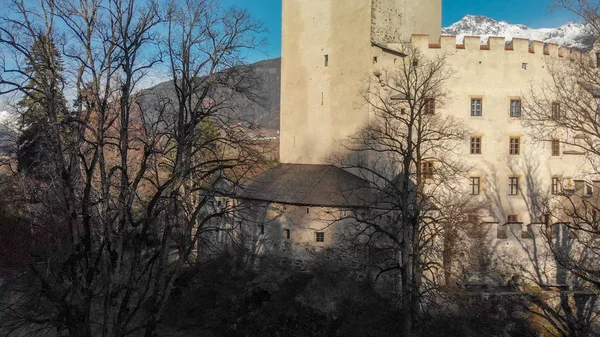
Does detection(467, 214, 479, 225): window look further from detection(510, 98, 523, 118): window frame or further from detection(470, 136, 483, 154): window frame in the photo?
detection(510, 98, 523, 118): window frame

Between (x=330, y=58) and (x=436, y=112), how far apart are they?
5.50 meters

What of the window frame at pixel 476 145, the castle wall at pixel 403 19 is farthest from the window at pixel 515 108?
the castle wall at pixel 403 19

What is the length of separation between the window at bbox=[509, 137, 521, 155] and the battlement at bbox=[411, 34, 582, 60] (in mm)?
3984

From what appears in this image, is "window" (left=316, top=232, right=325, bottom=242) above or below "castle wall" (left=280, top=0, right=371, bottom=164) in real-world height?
below

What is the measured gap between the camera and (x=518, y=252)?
19578 millimetres

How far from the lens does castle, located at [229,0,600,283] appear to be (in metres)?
19.9

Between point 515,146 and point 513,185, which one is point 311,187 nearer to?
point 513,185

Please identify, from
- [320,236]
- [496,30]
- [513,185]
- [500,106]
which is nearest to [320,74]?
[320,236]

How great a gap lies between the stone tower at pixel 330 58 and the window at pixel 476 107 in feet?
11.9

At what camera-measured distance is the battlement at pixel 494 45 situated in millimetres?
20547

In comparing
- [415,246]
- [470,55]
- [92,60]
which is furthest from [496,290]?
[92,60]

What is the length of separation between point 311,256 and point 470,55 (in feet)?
37.6

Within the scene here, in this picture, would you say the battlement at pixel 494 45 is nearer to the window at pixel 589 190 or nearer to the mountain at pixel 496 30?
the window at pixel 589 190

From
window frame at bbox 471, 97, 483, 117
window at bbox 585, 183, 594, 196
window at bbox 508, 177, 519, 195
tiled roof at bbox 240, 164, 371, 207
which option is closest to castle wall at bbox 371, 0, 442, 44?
window frame at bbox 471, 97, 483, 117
